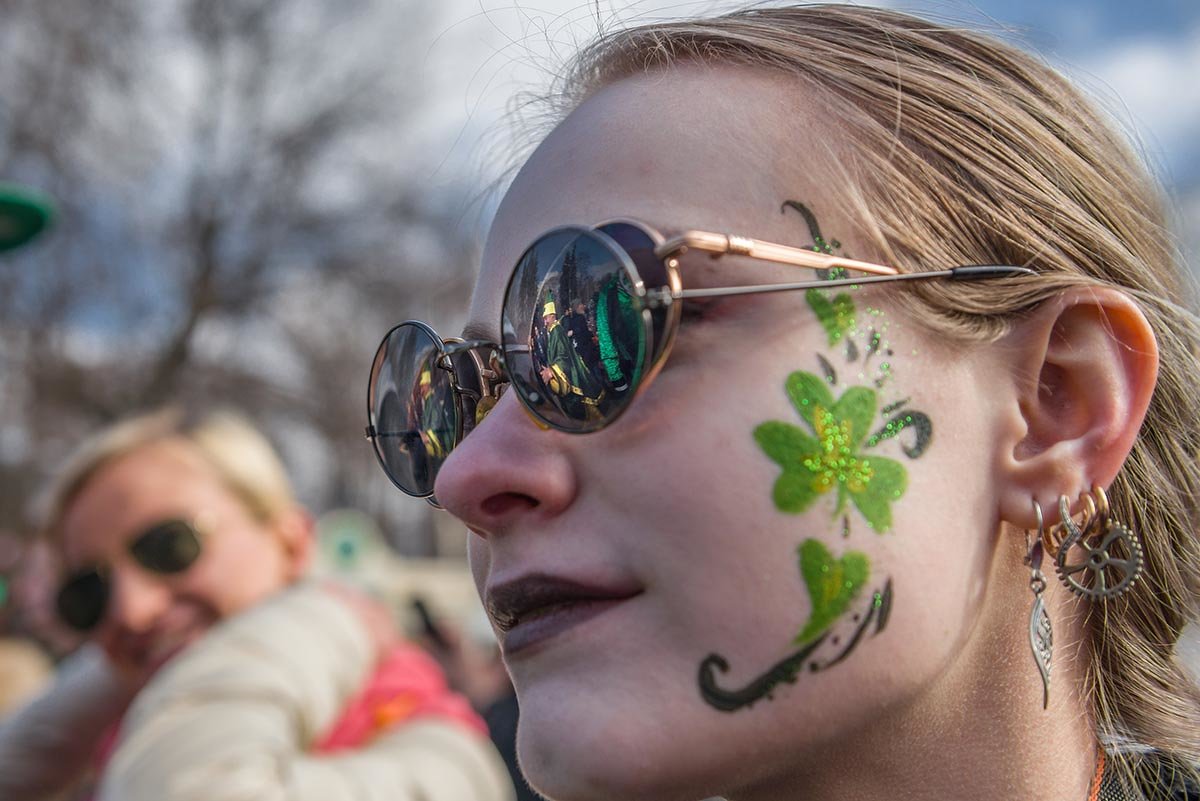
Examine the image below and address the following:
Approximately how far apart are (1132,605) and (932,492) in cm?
57

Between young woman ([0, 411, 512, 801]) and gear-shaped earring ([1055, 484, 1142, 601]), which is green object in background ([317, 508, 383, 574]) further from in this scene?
gear-shaped earring ([1055, 484, 1142, 601])

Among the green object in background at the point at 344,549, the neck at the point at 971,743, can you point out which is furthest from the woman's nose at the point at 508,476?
the green object in background at the point at 344,549

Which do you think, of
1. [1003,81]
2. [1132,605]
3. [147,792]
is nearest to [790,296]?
[1003,81]

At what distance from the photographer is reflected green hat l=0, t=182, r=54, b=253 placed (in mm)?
3727

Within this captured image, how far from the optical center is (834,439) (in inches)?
51.6

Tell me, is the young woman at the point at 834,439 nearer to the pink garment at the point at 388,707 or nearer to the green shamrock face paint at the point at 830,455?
the green shamrock face paint at the point at 830,455

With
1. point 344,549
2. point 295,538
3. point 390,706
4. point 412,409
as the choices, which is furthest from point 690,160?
point 344,549

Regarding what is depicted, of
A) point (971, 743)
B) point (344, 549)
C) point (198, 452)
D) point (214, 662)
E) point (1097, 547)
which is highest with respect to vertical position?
point (198, 452)

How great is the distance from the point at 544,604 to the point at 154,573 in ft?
9.00

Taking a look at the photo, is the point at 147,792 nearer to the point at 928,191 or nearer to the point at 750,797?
the point at 750,797

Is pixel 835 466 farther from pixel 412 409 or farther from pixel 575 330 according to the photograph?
pixel 412 409

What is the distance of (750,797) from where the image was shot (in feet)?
4.73

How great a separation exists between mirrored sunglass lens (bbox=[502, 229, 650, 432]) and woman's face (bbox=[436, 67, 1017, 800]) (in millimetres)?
39

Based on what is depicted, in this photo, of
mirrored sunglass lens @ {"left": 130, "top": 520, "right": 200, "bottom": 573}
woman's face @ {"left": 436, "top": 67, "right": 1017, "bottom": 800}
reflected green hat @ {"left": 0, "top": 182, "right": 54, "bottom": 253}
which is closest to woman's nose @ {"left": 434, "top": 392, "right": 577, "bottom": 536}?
woman's face @ {"left": 436, "top": 67, "right": 1017, "bottom": 800}
